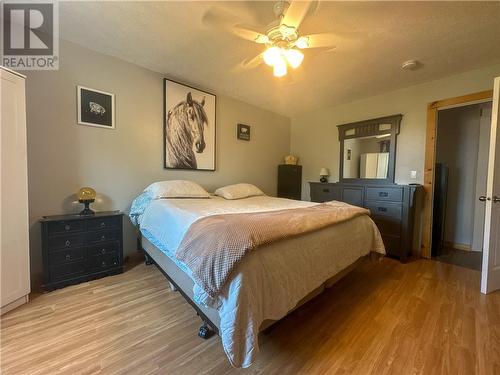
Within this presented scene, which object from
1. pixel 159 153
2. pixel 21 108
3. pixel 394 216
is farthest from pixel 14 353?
pixel 394 216

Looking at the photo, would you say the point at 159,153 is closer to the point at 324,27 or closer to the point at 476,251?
the point at 324,27

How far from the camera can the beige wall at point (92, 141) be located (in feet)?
6.91

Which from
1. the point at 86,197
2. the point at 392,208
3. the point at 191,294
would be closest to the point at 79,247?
the point at 86,197

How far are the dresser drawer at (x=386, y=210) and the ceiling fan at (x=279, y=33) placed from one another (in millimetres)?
2253

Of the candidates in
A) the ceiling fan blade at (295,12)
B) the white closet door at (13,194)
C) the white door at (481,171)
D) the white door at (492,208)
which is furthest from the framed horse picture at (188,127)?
the white door at (481,171)

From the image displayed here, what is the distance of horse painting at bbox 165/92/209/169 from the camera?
2998 millimetres

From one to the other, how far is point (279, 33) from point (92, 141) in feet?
7.37

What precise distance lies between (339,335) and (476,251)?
337 centimetres

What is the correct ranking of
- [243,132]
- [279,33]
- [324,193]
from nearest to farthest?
[279,33], [324,193], [243,132]

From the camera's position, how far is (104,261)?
224cm

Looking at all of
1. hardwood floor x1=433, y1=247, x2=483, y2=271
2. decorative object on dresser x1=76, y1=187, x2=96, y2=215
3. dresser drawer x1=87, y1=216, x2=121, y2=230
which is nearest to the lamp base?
decorative object on dresser x1=76, y1=187, x2=96, y2=215

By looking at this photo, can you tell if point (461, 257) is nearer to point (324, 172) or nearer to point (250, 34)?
point (324, 172)

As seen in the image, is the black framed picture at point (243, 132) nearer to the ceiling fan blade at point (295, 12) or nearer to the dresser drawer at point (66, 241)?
the ceiling fan blade at point (295, 12)

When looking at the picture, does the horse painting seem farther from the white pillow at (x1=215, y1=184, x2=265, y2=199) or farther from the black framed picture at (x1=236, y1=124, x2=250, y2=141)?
the black framed picture at (x1=236, y1=124, x2=250, y2=141)
